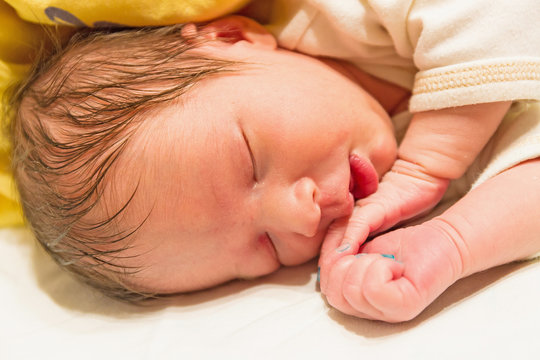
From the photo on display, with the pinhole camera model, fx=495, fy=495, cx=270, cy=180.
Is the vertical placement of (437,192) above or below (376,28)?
below

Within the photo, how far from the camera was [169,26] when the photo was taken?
114 cm

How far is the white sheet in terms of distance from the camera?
80cm

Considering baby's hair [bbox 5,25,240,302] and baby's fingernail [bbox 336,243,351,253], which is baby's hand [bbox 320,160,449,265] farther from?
baby's hair [bbox 5,25,240,302]

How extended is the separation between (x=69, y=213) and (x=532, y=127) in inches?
38.5

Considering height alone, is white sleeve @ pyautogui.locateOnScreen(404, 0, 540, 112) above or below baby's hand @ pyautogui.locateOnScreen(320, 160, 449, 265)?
above

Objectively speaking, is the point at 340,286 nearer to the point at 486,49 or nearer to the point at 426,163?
the point at 426,163

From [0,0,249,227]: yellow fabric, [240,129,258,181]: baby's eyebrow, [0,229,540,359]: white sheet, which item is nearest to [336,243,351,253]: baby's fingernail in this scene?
[0,229,540,359]: white sheet

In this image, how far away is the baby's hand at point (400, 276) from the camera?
0.81 meters

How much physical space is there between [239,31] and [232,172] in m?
0.38

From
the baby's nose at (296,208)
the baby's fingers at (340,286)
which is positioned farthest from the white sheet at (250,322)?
the baby's nose at (296,208)

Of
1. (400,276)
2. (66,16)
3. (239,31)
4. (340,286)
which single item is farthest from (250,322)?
(66,16)

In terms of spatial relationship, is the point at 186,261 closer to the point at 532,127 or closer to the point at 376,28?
the point at 376,28

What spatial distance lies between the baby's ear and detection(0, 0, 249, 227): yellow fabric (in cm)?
2

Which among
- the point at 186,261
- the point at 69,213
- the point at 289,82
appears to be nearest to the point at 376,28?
the point at 289,82
